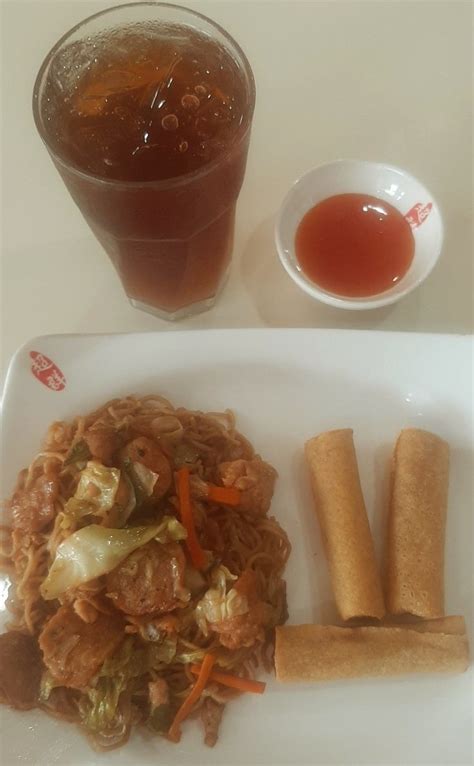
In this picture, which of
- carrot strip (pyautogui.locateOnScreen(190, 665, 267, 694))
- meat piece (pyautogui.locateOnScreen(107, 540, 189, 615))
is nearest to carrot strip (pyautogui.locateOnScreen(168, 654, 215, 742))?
carrot strip (pyautogui.locateOnScreen(190, 665, 267, 694))

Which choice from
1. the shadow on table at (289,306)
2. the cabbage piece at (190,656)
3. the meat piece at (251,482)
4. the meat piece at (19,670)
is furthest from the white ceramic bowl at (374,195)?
the meat piece at (19,670)

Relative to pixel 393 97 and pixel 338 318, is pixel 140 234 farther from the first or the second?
pixel 393 97

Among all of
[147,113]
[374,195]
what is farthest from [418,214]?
[147,113]

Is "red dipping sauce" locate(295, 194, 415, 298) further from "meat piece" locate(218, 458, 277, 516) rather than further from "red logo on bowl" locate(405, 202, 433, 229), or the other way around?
"meat piece" locate(218, 458, 277, 516)

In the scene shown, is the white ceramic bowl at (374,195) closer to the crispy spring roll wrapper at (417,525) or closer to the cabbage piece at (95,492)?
the crispy spring roll wrapper at (417,525)

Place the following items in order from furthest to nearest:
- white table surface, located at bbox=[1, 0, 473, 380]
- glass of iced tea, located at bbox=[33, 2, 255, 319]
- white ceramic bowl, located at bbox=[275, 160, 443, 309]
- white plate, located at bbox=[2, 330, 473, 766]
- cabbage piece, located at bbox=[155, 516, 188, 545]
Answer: white table surface, located at bbox=[1, 0, 473, 380] → white ceramic bowl, located at bbox=[275, 160, 443, 309] → white plate, located at bbox=[2, 330, 473, 766] → cabbage piece, located at bbox=[155, 516, 188, 545] → glass of iced tea, located at bbox=[33, 2, 255, 319]
